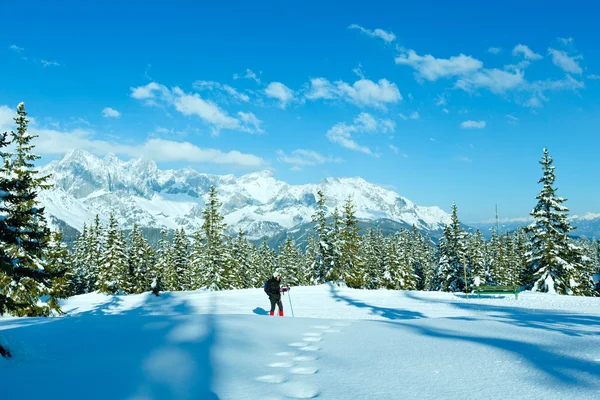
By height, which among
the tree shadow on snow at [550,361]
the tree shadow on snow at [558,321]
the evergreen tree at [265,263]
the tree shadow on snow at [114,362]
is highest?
the tree shadow on snow at [550,361]

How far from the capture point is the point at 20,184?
9492 millimetres

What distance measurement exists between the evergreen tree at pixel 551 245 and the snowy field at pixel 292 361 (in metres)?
26.9

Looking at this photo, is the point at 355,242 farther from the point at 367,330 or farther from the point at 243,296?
the point at 367,330

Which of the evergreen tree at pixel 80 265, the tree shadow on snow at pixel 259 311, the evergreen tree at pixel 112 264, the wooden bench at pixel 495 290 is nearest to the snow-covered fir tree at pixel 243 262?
the evergreen tree at pixel 112 264

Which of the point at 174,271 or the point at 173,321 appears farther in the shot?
the point at 174,271

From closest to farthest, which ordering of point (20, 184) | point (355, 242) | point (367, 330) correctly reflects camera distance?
1. point (367, 330)
2. point (20, 184)
3. point (355, 242)

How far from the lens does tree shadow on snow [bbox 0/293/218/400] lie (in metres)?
4.52

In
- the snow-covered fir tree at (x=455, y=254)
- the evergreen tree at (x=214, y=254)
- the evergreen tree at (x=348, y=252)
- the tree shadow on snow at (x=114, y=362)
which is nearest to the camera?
the tree shadow on snow at (x=114, y=362)

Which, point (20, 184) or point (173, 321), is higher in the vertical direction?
point (20, 184)

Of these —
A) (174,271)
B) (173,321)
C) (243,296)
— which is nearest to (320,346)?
(173,321)

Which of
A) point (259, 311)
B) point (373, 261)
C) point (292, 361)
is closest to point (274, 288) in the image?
point (259, 311)

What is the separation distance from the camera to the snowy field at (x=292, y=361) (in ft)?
14.3

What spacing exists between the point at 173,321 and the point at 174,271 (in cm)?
5261

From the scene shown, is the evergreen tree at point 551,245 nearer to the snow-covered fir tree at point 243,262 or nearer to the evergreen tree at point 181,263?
the snow-covered fir tree at point 243,262
